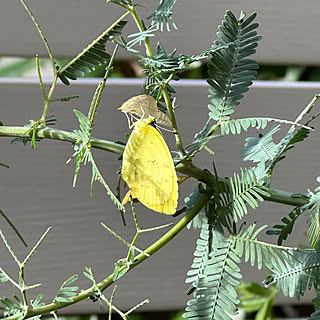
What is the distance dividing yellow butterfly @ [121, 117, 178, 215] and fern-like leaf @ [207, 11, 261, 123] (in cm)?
5

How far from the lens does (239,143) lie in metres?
0.62

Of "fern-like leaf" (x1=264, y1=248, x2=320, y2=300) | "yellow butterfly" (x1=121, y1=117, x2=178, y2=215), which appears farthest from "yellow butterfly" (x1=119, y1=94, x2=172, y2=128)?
"fern-like leaf" (x1=264, y1=248, x2=320, y2=300)

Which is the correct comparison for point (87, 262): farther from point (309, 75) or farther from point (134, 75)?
point (309, 75)

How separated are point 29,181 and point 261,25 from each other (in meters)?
0.30

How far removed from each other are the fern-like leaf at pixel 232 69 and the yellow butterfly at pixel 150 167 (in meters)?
0.05

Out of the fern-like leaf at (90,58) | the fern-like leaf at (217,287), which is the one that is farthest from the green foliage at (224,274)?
the fern-like leaf at (90,58)

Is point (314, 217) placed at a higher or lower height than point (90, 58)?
lower

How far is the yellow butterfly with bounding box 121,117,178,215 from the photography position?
0.96 ft

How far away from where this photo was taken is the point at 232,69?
327 mm

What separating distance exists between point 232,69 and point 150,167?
81mm

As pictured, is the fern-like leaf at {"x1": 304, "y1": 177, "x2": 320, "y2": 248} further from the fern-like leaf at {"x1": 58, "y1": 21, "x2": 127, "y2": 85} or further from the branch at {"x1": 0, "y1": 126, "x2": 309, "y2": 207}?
the fern-like leaf at {"x1": 58, "y1": 21, "x2": 127, "y2": 85}

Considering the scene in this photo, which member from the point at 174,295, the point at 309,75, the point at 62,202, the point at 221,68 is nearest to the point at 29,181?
the point at 62,202

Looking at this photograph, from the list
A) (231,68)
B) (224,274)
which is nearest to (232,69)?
(231,68)

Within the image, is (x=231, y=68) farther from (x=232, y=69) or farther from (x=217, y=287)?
(x=217, y=287)
